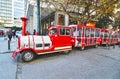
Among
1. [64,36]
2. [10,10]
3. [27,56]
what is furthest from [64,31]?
[10,10]

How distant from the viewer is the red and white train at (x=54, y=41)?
8.88 metres

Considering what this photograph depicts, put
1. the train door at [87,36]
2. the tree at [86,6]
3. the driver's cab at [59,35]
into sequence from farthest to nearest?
the tree at [86,6] → the train door at [87,36] → the driver's cab at [59,35]

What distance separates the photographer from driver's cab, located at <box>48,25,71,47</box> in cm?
1023

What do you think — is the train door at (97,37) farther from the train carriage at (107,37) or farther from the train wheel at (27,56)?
the train wheel at (27,56)

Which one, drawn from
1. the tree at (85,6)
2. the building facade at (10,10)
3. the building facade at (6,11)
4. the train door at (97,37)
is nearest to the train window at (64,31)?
the tree at (85,6)

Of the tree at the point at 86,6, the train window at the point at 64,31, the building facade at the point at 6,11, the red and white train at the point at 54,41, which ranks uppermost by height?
the building facade at the point at 6,11

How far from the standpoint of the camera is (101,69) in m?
7.41

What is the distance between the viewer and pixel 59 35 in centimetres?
1047

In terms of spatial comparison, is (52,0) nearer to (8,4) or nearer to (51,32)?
(51,32)

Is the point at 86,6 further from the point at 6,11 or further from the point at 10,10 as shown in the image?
the point at 6,11

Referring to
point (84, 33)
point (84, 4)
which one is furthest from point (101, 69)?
point (84, 4)

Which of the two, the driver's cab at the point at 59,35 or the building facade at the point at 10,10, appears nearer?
the driver's cab at the point at 59,35

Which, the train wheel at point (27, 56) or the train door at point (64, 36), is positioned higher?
the train door at point (64, 36)

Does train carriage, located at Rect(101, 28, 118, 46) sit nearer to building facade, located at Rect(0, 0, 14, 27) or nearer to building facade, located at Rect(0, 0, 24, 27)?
building facade, located at Rect(0, 0, 24, 27)
